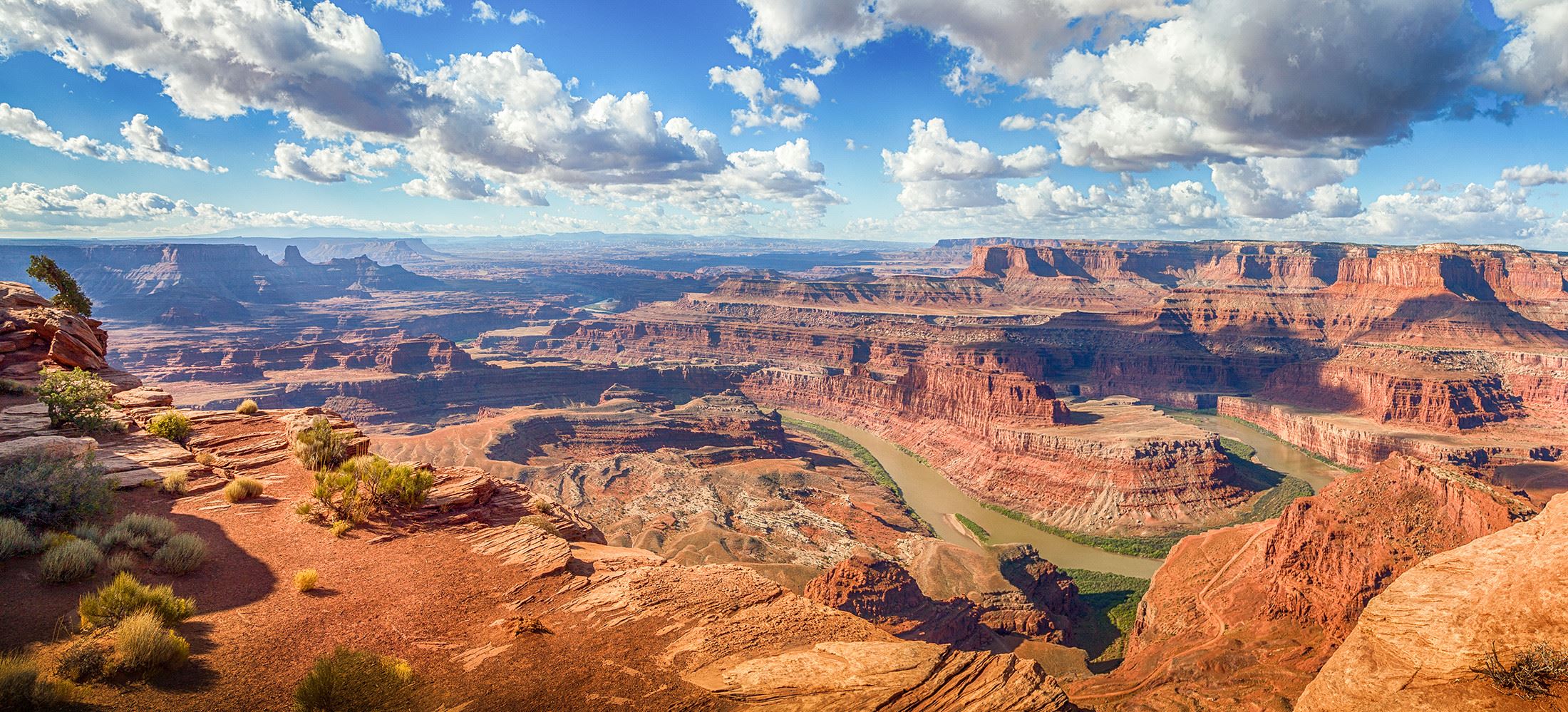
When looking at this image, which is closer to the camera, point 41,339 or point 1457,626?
point 1457,626

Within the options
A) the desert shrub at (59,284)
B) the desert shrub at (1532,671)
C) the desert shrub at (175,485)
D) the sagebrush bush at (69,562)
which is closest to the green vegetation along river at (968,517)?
Result: the desert shrub at (1532,671)

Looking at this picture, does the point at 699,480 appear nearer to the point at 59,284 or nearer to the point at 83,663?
the point at 59,284

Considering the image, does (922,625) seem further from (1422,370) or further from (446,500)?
(1422,370)

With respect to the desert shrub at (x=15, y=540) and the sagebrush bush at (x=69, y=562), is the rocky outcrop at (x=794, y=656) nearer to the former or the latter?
the sagebrush bush at (x=69, y=562)

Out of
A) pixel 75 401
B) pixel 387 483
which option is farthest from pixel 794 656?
pixel 75 401

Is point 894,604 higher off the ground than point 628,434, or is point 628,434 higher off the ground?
point 894,604

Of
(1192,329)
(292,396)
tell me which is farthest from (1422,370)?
(292,396)

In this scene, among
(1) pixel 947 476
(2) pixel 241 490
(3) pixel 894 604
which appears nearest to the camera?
(2) pixel 241 490
